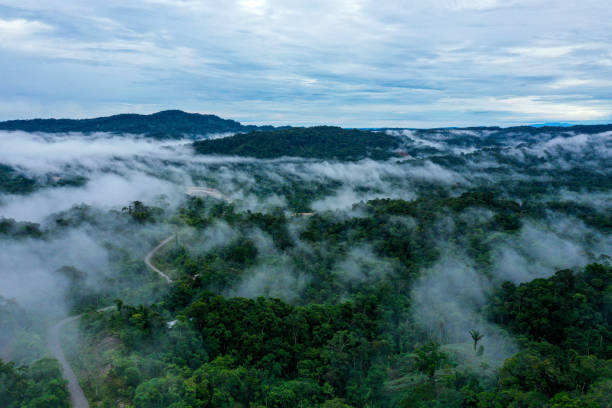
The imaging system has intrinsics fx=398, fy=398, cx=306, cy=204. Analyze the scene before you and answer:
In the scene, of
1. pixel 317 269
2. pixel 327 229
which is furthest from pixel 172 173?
pixel 317 269

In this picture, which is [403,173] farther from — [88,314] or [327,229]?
[88,314]

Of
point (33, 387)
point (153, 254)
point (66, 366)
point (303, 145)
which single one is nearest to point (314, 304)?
point (66, 366)

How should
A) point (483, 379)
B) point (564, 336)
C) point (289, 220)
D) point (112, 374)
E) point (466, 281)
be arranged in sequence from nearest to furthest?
point (112, 374)
point (483, 379)
point (564, 336)
point (466, 281)
point (289, 220)

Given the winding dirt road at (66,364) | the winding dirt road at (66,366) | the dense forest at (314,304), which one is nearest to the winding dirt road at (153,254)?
the dense forest at (314,304)

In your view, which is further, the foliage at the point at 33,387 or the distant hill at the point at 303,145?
the distant hill at the point at 303,145

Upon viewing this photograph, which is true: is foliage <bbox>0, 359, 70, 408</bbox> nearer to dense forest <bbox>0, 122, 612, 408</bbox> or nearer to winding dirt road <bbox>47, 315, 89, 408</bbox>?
dense forest <bbox>0, 122, 612, 408</bbox>

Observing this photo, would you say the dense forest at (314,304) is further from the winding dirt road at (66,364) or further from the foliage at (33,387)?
the winding dirt road at (66,364)

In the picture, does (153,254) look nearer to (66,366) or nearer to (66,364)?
(66,364)
